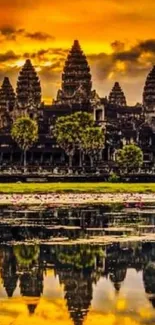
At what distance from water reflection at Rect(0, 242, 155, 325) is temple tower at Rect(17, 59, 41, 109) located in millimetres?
108944

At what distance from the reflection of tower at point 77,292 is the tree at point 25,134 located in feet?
264

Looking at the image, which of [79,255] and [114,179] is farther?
[114,179]

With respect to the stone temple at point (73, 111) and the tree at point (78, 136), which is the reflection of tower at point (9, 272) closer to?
the tree at point (78, 136)

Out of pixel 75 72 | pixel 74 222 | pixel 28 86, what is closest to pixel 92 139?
pixel 75 72

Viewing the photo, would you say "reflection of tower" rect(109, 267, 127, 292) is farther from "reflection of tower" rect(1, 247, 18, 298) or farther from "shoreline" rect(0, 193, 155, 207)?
"shoreline" rect(0, 193, 155, 207)

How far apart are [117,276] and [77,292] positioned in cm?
228

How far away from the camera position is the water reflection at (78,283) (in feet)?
61.8

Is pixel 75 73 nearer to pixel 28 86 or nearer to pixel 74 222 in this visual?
pixel 28 86

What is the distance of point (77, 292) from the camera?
68.8 ft

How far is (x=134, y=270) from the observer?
24.0 m

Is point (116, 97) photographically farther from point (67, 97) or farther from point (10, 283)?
point (10, 283)

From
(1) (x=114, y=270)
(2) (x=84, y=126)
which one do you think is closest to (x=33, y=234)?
(1) (x=114, y=270)

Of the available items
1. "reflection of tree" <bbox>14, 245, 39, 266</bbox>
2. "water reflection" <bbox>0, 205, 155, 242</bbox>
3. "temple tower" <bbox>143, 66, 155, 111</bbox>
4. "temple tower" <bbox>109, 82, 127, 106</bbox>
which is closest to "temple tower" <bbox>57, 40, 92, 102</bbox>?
"temple tower" <bbox>143, 66, 155, 111</bbox>

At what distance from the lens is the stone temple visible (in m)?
108
